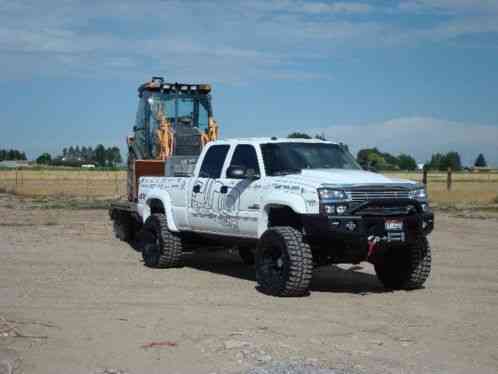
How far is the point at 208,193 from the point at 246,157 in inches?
35.6

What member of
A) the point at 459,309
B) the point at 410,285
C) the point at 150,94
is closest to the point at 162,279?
the point at 410,285

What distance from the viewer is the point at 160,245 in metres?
13.5

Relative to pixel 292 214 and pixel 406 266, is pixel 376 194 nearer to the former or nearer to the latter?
pixel 292 214

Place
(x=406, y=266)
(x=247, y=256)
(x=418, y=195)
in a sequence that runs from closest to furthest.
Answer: (x=418, y=195)
(x=406, y=266)
(x=247, y=256)

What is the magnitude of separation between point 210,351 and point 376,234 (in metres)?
3.54

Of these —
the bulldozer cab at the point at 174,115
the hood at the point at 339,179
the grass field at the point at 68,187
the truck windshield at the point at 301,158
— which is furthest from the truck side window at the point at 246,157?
the grass field at the point at 68,187

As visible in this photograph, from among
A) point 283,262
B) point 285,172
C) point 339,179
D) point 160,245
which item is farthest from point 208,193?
point 339,179

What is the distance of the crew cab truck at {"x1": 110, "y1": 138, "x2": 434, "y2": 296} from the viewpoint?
1034 cm

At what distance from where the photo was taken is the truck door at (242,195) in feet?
37.9

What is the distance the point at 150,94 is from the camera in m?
18.7

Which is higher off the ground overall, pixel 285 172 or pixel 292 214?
pixel 285 172

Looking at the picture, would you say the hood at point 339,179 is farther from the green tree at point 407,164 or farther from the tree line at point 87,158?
the tree line at point 87,158

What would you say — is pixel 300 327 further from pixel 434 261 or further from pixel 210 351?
pixel 434 261

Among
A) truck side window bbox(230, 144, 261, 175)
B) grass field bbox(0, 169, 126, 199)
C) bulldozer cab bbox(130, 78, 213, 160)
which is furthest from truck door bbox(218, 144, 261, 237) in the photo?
grass field bbox(0, 169, 126, 199)
